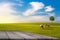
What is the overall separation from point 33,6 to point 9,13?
683mm

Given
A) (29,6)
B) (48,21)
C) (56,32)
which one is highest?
(29,6)

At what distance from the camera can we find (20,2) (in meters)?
4.49

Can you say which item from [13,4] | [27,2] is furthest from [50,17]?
[13,4]

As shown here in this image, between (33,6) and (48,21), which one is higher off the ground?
(33,6)

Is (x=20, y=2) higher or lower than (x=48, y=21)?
higher

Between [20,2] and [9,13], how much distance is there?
42 centimetres

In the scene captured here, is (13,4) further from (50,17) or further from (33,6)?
(50,17)

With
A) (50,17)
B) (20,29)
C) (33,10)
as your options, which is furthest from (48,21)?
(20,29)

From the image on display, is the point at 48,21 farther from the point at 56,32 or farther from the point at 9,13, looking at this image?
the point at 9,13

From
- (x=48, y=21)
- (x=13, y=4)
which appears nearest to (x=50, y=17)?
(x=48, y=21)

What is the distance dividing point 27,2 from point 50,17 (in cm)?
76

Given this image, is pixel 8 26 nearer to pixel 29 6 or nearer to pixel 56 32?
pixel 29 6

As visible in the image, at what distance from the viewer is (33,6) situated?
4.51 metres

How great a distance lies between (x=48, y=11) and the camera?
14.9 ft
